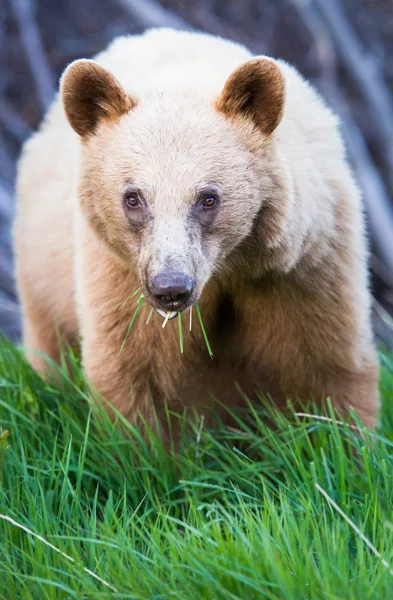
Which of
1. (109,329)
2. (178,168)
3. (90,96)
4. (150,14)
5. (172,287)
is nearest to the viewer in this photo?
(172,287)

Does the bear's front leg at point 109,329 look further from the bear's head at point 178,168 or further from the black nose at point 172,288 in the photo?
the black nose at point 172,288

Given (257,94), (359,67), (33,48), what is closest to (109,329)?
(257,94)

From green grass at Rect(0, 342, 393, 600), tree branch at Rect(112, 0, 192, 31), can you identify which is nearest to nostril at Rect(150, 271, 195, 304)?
green grass at Rect(0, 342, 393, 600)

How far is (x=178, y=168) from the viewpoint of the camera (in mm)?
3566

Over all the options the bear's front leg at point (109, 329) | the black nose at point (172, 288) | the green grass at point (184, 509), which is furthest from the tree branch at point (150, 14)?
the black nose at point (172, 288)

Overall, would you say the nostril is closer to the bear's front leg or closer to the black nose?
the black nose

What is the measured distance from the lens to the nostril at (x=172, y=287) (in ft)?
10.8

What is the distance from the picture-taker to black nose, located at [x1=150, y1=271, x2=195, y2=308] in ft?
10.8

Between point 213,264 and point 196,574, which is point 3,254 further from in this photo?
point 196,574

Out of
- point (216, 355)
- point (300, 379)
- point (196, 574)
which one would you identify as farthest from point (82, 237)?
point (196, 574)

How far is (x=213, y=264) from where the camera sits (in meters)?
3.70

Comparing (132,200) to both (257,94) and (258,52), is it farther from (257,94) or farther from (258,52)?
(258,52)

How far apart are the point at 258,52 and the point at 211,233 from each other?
727 centimetres

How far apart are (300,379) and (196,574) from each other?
1593 mm
